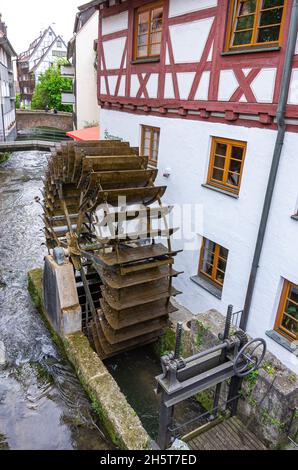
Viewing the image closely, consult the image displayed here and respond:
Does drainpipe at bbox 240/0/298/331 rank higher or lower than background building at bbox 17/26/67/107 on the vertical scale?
lower

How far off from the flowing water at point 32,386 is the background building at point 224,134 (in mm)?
2633

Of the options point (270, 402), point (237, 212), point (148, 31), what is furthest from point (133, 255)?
point (148, 31)

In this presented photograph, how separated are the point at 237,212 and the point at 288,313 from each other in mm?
1581

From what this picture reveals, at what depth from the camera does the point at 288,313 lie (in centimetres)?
504

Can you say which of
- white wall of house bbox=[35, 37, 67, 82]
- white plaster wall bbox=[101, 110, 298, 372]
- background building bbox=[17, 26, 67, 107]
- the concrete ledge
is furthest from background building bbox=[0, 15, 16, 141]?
background building bbox=[17, 26, 67, 107]

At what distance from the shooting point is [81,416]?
4262mm

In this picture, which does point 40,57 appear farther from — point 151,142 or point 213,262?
point 213,262

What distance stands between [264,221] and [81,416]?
11.0ft

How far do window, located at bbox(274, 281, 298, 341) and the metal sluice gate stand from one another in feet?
4.38

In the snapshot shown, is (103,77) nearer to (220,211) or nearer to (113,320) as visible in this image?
(220,211)

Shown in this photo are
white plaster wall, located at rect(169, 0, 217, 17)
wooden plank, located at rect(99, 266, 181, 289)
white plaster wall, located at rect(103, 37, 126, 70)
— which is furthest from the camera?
white plaster wall, located at rect(103, 37, 126, 70)

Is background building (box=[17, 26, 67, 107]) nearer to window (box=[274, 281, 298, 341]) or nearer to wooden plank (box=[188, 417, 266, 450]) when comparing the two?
window (box=[274, 281, 298, 341])

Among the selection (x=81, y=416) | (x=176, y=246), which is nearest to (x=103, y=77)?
(x=176, y=246)

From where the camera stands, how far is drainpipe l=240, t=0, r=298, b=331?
165 inches
